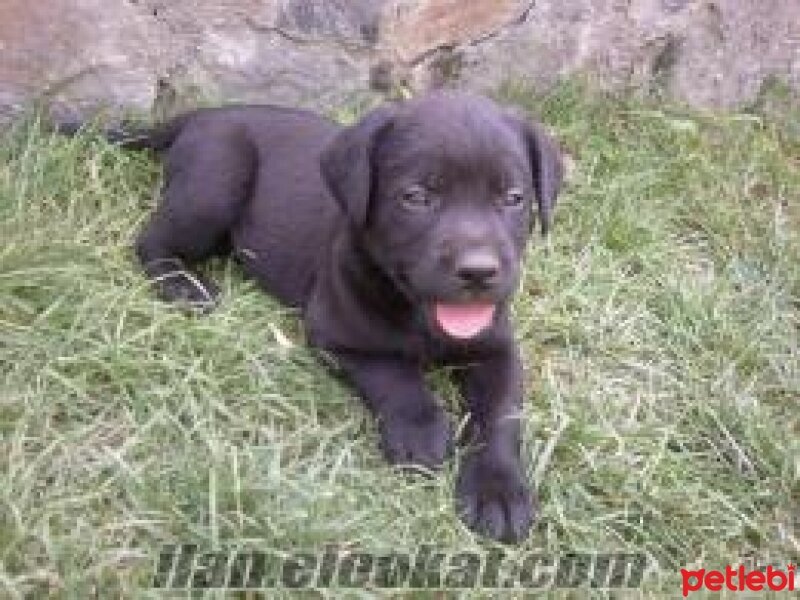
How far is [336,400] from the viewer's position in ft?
11.9

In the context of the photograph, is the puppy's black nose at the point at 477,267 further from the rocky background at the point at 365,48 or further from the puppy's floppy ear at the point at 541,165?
the rocky background at the point at 365,48

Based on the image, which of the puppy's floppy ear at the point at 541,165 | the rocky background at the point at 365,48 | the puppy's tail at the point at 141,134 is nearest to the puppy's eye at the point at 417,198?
the puppy's floppy ear at the point at 541,165

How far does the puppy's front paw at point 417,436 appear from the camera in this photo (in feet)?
11.1

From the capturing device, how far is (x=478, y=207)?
3.40m

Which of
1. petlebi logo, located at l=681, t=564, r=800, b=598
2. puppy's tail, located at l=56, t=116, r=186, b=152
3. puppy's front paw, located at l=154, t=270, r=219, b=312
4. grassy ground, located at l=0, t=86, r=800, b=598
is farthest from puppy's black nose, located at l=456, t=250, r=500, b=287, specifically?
puppy's tail, located at l=56, t=116, r=186, b=152

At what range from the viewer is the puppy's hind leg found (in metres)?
4.09

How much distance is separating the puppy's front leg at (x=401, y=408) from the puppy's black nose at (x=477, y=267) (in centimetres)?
38

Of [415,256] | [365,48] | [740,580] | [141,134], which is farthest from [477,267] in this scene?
A: [365,48]

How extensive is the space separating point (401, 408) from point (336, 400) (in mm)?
220

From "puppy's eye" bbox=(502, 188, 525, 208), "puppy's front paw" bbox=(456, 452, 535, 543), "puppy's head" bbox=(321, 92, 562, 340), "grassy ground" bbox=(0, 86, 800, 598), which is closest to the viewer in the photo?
"grassy ground" bbox=(0, 86, 800, 598)

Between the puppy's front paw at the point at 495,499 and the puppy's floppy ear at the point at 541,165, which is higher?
the puppy's floppy ear at the point at 541,165

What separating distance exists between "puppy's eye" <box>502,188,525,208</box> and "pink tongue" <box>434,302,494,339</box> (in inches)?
9.9

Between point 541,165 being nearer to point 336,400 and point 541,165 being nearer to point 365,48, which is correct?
point 336,400

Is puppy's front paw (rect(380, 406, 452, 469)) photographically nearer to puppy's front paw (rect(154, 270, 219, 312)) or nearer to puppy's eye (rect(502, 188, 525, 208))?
puppy's eye (rect(502, 188, 525, 208))
